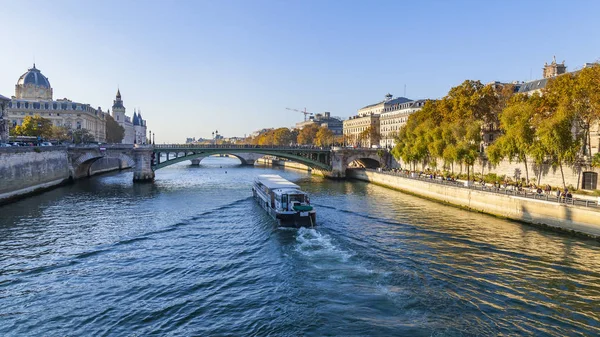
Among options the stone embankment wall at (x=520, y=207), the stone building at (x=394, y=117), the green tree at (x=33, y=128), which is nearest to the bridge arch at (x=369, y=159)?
the stone embankment wall at (x=520, y=207)

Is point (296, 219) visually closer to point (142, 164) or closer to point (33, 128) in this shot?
point (142, 164)

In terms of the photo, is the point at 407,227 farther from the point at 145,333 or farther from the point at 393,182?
the point at 393,182

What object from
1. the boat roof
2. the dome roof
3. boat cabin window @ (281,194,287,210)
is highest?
the dome roof

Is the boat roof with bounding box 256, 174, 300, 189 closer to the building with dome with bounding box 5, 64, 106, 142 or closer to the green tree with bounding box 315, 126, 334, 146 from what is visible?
the green tree with bounding box 315, 126, 334, 146

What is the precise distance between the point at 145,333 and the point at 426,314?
11.3 m

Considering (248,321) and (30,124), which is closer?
(248,321)

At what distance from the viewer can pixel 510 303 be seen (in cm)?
1866

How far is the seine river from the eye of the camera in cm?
1658

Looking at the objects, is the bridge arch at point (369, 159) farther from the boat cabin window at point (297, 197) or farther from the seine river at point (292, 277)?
the boat cabin window at point (297, 197)

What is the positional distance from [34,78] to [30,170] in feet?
352

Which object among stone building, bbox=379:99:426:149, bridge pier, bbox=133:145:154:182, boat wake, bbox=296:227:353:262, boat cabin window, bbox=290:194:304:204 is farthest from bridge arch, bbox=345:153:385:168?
boat wake, bbox=296:227:353:262

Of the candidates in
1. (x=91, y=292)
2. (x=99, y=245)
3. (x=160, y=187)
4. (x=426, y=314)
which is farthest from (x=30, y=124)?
(x=426, y=314)

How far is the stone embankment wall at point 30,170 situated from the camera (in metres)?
47.4

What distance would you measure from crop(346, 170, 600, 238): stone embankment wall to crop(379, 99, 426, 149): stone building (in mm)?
80958
